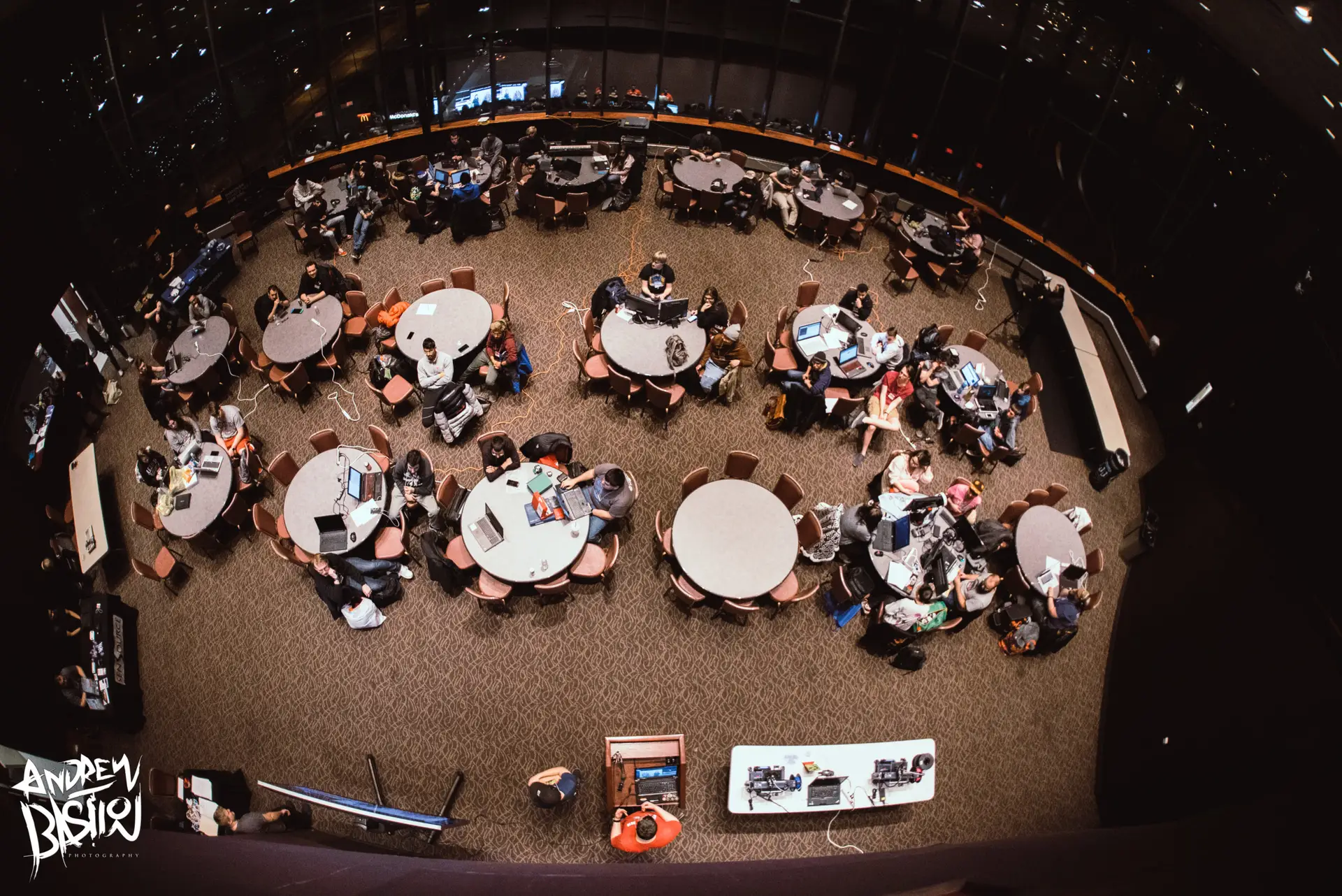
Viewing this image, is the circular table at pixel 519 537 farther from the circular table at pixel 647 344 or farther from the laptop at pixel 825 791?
the laptop at pixel 825 791

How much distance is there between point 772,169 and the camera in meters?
11.5

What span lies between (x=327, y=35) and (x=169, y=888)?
11.4 m

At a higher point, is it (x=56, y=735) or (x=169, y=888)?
(x=169, y=888)

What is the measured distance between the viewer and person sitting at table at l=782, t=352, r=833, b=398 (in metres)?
7.55

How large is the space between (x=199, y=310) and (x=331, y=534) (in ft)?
13.0

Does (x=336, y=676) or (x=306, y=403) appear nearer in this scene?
(x=336, y=676)

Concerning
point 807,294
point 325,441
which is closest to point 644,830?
point 325,441

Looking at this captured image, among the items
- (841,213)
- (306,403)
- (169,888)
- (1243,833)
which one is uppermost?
(841,213)

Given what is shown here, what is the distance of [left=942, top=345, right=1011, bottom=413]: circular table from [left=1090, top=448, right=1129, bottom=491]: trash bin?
4.68 feet

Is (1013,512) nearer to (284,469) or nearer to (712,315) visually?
(712,315)

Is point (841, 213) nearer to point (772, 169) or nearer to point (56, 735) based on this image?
point (772, 169)

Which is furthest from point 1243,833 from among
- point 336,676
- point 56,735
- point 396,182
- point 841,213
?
point 396,182

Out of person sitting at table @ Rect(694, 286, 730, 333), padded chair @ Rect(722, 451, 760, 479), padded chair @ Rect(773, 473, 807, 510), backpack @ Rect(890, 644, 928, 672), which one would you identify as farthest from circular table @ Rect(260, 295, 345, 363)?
→ backpack @ Rect(890, 644, 928, 672)

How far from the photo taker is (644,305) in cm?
783
